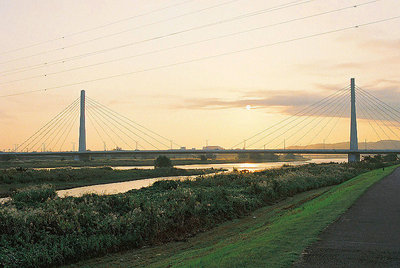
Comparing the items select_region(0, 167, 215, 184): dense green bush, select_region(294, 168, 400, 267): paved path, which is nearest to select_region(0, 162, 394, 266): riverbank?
select_region(294, 168, 400, 267): paved path

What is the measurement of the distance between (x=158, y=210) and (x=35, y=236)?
636cm

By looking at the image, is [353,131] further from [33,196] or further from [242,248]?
[242,248]

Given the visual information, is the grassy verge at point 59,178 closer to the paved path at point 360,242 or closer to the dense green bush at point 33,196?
the dense green bush at point 33,196

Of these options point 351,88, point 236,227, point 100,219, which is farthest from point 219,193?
point 351,88

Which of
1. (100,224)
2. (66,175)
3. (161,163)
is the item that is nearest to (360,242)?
(100,224)

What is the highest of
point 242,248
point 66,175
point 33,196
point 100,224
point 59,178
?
point 242,248

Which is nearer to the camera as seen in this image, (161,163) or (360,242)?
(360,242)

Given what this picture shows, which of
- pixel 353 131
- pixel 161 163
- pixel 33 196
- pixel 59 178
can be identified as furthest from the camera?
pixel 353 131

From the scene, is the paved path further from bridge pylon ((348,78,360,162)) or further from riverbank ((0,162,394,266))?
bridge pylon ((348,78,360,162))

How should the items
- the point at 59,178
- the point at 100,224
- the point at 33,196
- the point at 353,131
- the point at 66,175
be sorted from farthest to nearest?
the point at 353,131
the point at 66,175
the point at 59,178
the point at 33,196
the point at 100,224

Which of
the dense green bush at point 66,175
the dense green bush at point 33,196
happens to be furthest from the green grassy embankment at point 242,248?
the dense green bush at point 66,175

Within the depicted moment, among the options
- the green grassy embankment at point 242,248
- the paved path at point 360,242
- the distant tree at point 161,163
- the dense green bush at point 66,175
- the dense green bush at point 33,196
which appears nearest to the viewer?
the paved path at point 360,242

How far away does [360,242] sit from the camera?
34.3ft

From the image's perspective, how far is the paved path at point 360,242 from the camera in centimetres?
873
